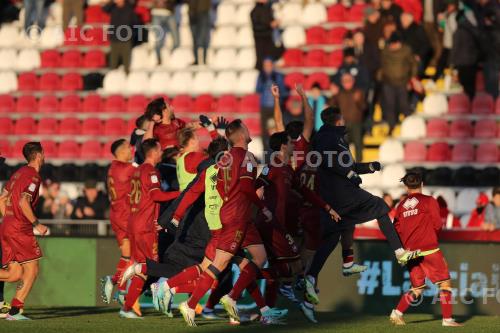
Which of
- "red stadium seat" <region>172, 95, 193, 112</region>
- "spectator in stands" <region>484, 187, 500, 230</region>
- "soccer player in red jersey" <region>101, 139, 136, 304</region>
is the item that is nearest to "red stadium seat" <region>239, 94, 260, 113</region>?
"red stadium seat" <region>172, 95, 193, 112</region>

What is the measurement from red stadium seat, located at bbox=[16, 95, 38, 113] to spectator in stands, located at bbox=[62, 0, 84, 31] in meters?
1.89

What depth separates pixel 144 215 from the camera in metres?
16.9

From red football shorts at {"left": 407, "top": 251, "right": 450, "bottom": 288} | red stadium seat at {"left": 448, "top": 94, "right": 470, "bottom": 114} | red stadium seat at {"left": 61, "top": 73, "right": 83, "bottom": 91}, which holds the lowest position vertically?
red football shorts at {"left": 407, "top": 251, "right": 450, "bottom": 288}

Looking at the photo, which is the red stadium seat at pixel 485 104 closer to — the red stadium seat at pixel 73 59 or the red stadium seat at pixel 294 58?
the red stadium seat at pixel 294 58

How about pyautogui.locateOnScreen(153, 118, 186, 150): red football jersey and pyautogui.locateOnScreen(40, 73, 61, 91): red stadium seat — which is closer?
pyautogui.locateOnScreen(153, 118, 186, 150): red football jersey

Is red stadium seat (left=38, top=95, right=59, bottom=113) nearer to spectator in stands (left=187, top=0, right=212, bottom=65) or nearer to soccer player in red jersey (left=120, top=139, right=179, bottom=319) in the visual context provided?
spectator in stands (left=187, top=0, right=212, bottom=65)

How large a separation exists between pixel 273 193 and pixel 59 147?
12.0 meters

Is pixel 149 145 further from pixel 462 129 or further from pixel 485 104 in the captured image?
pixel 485 104

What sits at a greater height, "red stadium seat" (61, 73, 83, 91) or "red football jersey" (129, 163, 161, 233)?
"red stadium seat" (61, 73, 83, 91)

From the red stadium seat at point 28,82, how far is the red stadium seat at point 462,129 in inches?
352

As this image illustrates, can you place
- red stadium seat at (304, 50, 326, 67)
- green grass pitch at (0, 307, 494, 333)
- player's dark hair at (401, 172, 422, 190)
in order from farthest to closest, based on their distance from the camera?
1. red stadium seat at (304, 50, 326, 67)
2. player's dark hair at (401, 172, 422, 190)
3. green grass pitch at (0, 307, 494, 333)

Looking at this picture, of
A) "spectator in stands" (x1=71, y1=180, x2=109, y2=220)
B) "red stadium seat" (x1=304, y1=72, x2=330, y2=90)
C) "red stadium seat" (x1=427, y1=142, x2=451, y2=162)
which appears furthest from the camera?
"red stadium seat" (x1=304, y1=72, x2=330, y2=90)

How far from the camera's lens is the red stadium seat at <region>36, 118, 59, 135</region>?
2783 cm

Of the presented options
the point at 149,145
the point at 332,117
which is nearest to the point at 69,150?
the point at 149,145
